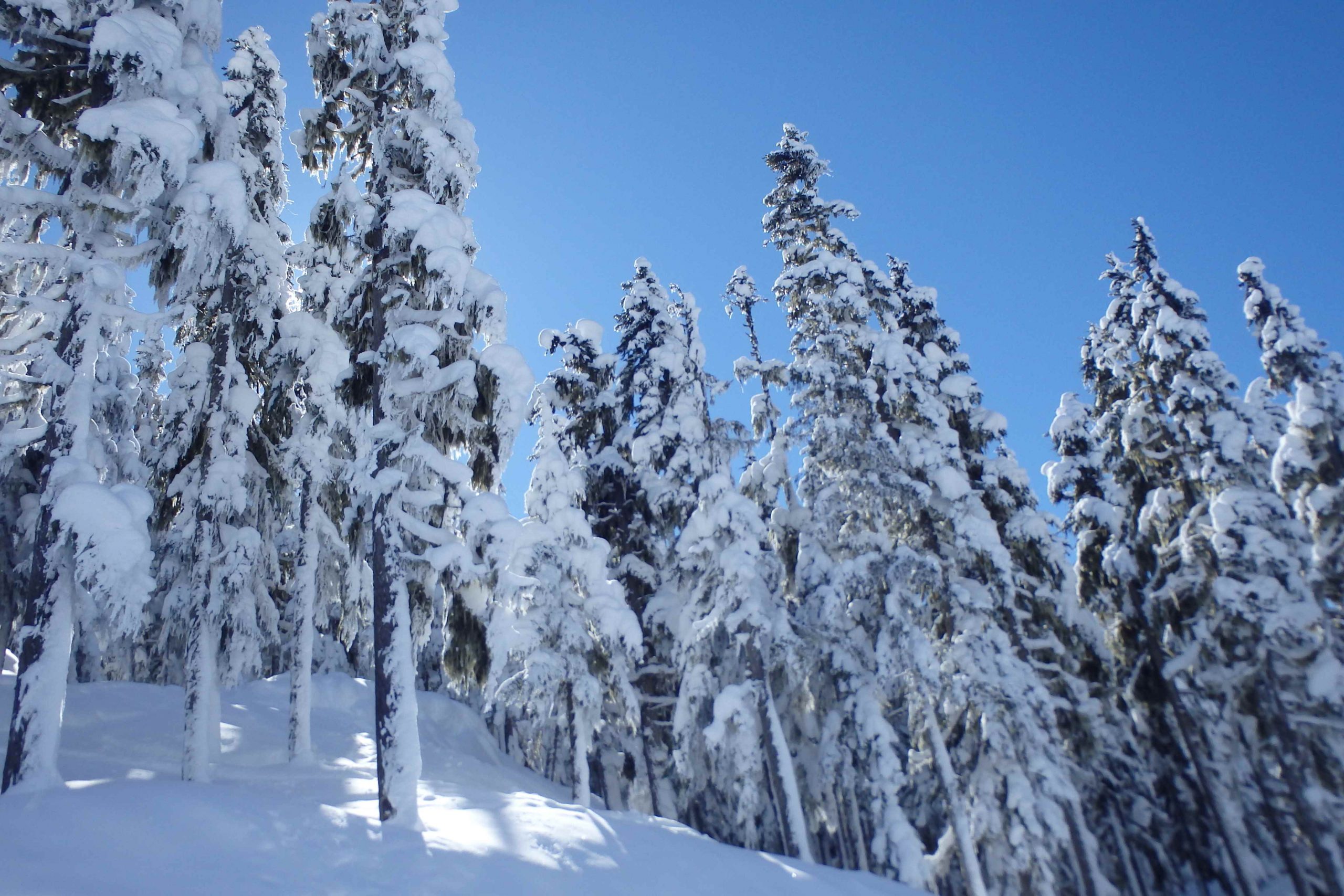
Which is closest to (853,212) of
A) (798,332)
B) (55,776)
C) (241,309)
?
(798,332)

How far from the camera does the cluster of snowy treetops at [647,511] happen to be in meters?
11.8

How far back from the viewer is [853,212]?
23.0 metres

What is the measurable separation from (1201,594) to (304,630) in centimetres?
2381

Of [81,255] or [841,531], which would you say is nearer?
[81,255]

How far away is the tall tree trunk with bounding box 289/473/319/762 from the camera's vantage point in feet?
58.4

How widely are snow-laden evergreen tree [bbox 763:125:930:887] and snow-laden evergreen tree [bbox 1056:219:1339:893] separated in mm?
8381

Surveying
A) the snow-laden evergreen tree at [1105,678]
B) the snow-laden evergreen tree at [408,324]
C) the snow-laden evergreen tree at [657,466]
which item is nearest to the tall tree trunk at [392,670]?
the snow-laden evergreen tree at [408,324]

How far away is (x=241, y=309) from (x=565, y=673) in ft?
38.3

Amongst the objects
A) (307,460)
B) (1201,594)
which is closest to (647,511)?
(307,460)

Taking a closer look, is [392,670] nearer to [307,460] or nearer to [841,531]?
[307,460]

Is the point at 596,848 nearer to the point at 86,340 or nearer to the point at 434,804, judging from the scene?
the point at 434,804

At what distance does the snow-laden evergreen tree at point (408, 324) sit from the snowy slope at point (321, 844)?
58.1 inches

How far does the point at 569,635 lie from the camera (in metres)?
19.9

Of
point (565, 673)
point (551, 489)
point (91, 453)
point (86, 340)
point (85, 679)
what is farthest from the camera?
point (85, 679)
